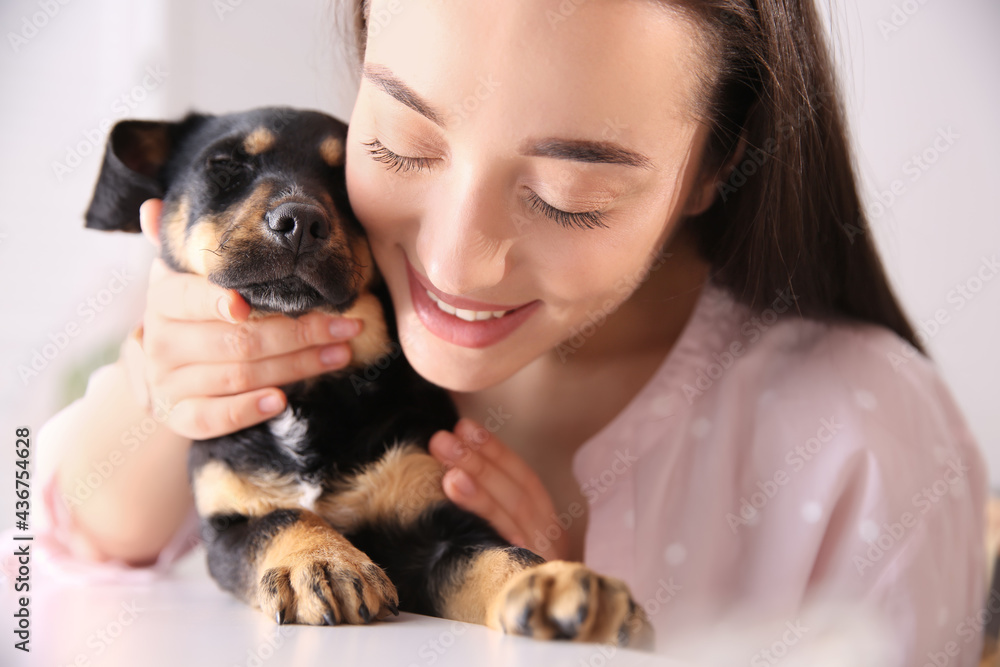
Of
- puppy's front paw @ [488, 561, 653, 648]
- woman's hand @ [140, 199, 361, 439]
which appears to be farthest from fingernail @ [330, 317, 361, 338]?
puppy's front paw @ [488, 561, 653, 648]

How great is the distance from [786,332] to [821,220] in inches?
9.9

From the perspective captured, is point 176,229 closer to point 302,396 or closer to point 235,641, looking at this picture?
point 302,396

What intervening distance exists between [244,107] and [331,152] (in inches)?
38.6

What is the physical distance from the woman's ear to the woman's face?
0.08 m

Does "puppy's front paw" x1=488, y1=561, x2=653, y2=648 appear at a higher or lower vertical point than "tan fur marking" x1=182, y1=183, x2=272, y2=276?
lower

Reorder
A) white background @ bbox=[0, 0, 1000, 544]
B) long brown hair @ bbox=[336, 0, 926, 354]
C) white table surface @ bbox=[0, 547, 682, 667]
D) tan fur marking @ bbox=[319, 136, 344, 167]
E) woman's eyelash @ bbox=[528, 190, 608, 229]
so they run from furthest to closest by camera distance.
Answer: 1. white background @ bbox=[0, 0, 1000, 544]
2. tan fur marking @ bbox=[319, 136, 344, 167]
3. long brown hair @ bbox=[336, 0, 926, 354]
4. woman's eyelash @ bbox=[528, 190, 608, 229]
5. white table surface @ bbox=[0, 547, 682, 667]

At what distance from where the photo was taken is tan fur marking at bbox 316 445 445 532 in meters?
1.03

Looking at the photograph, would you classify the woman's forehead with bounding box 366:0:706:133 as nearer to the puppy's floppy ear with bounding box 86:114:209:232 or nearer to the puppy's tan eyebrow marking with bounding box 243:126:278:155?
the puppy's tan eyebrow marking with bounding box 243:126:278:155

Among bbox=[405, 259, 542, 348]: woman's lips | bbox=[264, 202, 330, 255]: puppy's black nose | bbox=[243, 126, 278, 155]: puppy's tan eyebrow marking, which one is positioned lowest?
bbox=[405, 259, 542, 348]: woman's lips

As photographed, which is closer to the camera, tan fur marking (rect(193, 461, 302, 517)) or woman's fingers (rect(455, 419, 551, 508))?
tan fur marking (rect(193, 461, 302, 517))

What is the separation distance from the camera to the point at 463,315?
3.48 feet

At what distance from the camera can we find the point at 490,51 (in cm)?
82

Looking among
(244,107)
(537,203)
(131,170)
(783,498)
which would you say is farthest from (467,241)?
(244,107)

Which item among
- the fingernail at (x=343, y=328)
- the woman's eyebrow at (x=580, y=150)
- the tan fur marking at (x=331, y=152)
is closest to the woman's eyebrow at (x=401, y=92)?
the woman's eyebrow at (x=580, y=150)
